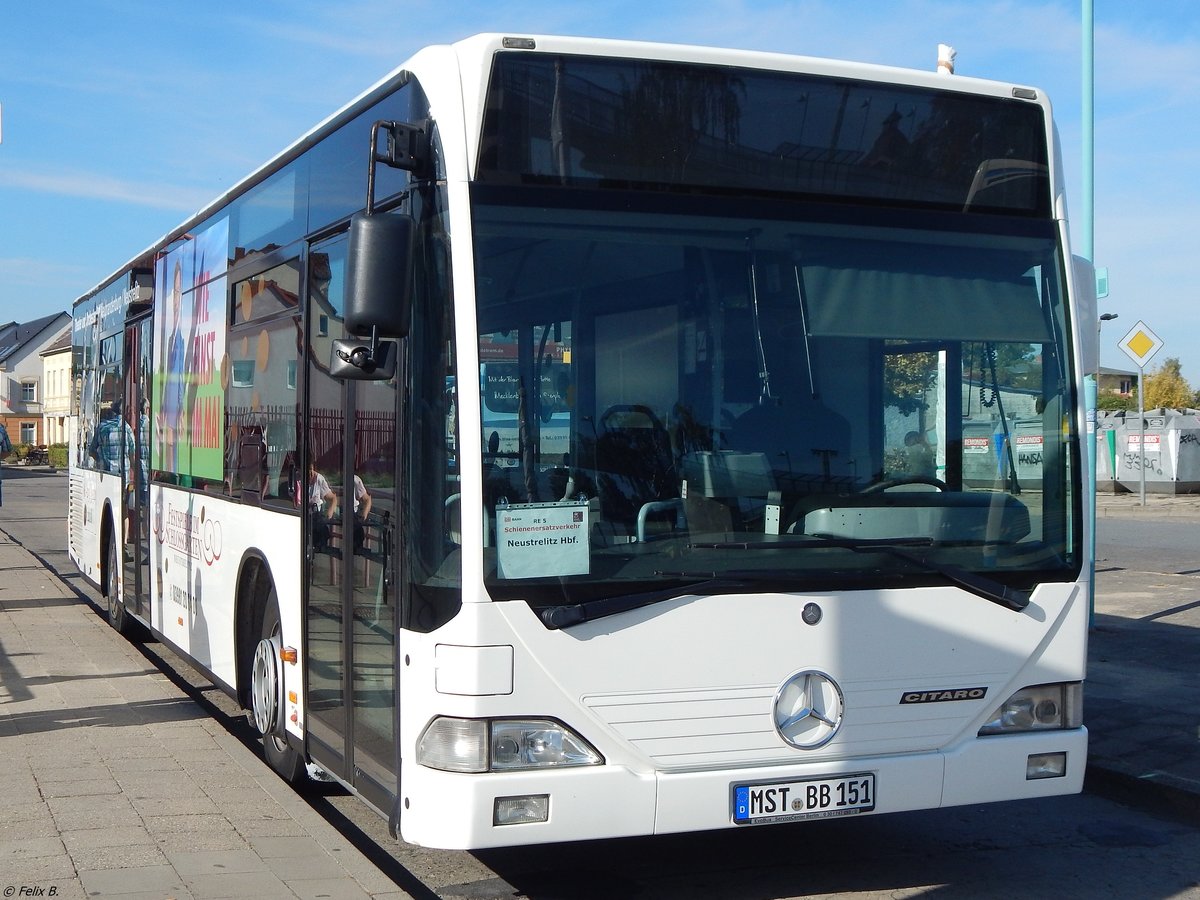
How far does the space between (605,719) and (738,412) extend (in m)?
1.17

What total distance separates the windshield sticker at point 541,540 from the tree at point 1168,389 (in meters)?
89.8

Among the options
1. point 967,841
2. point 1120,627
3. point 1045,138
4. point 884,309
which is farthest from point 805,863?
point 1120,627

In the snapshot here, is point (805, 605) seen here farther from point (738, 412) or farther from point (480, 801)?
point (480, 801)

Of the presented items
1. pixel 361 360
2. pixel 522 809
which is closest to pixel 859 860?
pixel 522 809

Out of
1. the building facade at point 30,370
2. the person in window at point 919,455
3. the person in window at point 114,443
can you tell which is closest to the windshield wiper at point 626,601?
the person in window at point 919,455

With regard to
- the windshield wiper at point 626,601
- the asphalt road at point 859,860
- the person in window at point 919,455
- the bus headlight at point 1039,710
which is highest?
the person in window at point 919,455

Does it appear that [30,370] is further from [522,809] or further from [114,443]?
[522,809]

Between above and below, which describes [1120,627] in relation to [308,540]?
below

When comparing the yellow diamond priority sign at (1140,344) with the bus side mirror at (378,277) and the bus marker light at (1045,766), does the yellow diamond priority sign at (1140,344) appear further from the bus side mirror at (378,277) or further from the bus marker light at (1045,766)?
the bus side mirror at (378,277)

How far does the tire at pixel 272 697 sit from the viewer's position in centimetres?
Answer: 657

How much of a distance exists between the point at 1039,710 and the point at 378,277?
3.01 m

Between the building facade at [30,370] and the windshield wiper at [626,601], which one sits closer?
the windshield wiper at [626,601]

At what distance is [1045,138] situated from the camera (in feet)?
18.2

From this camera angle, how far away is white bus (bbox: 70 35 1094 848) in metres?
4.57
